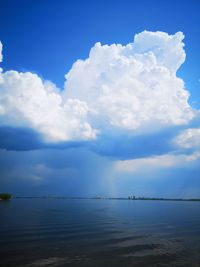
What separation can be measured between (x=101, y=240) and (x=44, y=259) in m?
14.4

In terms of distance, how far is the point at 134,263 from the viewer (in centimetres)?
2814

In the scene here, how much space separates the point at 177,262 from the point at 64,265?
1350 cm

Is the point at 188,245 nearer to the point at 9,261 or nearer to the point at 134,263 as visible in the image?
the point at 134,263

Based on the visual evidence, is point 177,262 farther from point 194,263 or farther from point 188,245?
point 188,245

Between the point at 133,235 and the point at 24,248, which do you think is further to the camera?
the point at 133,235

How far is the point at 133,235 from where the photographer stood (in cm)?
4656

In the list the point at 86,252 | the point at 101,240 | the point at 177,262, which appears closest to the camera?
the point at 177,262

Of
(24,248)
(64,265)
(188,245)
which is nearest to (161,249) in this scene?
(188,245)

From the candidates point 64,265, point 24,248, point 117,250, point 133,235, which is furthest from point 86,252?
point 133,235

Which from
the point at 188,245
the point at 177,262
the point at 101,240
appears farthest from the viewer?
the point at 101,240

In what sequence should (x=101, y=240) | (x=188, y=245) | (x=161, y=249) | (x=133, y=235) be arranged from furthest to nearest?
1. (x=133, y=235)
2. (x=101, y=240)
3. (x=188, y=245)
4. (x=161, y=249)

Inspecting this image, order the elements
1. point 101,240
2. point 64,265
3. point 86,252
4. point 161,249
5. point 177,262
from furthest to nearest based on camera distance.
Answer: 1. point 101,240
2. point 161,249
3. point 86,252
4. point 177,262
5. point 64,265

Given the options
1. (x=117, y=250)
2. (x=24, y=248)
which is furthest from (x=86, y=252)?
(x=24, y=248)

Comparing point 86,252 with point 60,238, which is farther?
point 60,238
